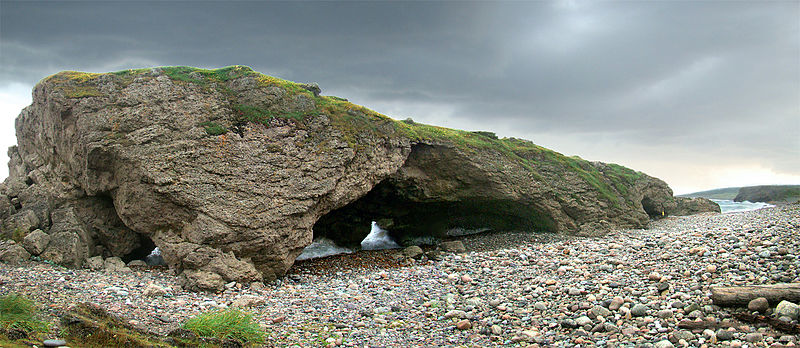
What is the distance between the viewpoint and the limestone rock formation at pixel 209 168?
14344 mm

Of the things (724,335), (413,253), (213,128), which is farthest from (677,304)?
(213,128)

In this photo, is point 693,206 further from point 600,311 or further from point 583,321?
point 583,321

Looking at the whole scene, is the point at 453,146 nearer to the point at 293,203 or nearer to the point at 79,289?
the point at 293,203

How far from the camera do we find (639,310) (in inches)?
373

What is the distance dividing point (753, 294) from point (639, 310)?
2.06 metres

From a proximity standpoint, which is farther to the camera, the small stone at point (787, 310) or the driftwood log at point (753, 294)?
the driftwood log at point (753, 294)

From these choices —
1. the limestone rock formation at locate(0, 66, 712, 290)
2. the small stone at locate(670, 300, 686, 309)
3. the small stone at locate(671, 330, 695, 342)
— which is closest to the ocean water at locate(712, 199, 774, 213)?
the limestone rock formation at locate(0, 66, 712, 290)

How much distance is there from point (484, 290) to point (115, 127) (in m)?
12.8

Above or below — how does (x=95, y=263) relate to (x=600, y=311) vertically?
above

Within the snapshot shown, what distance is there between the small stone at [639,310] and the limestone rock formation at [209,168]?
32.7 feet

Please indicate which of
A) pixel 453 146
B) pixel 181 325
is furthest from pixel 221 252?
pixel 453 146

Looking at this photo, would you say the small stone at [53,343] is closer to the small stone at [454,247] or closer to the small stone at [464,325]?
the small stone at [464,325]

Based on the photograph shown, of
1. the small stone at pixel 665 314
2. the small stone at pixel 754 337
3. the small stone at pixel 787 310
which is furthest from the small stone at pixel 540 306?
the small stone at pixel 787 310

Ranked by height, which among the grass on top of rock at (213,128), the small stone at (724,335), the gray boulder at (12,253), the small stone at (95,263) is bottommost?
the small stone at (724,335)
